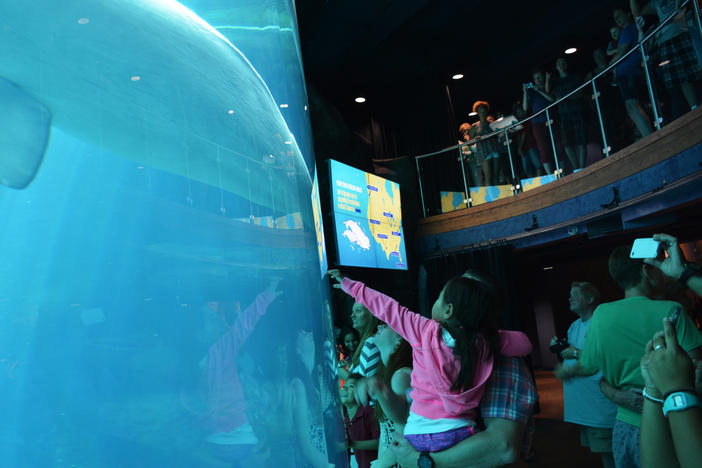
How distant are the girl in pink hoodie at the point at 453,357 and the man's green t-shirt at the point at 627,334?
847mm

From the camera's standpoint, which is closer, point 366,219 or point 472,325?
point 472,325

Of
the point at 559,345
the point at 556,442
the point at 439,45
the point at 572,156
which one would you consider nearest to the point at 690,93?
the point at 572,156

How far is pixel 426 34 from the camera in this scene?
1098cm

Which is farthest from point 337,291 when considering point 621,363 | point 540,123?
point 621,363

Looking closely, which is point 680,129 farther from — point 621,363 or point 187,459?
point 187,459

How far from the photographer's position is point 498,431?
4.31ft

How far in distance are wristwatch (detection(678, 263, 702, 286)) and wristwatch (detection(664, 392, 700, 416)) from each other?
120 cm

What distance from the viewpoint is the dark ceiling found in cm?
914

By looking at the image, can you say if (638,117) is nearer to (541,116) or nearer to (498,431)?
(541,116)

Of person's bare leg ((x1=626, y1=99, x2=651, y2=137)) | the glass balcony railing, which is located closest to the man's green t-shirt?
the glass balcony railing

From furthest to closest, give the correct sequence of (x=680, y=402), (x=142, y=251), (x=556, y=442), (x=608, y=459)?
(x=556, y=442), (x=608, y=459), (x=680, y=402), (x=142, y=251)

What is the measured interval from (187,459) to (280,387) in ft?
0.50

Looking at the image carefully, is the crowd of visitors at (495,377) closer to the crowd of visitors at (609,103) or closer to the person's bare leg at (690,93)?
the person's bare leg at (690,93)

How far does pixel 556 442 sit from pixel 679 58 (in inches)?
179
